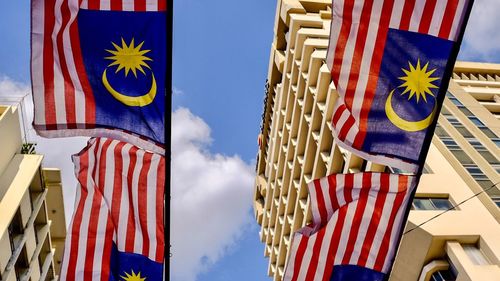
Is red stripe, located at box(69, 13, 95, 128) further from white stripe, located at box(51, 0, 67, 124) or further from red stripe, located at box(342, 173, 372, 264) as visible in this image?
red stripe, located at box(342, 173, 372, 264)

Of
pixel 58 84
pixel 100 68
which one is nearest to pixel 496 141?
pixel 100 68

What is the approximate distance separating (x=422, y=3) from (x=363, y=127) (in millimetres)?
2775

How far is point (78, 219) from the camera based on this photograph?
11.6 meters

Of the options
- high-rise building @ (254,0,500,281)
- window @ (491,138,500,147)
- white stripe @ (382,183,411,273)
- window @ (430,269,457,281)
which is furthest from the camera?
window @ (491,138,500,147)

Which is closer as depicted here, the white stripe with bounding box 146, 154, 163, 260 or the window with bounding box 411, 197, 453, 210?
the white stripe with bounding box 146, 154, 163, 260

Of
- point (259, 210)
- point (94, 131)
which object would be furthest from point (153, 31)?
point (259, 210)

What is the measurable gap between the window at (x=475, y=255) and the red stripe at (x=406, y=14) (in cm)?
1575

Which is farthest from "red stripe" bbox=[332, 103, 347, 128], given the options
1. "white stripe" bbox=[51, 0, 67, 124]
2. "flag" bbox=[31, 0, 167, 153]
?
"white stripe" bbox=[51, 0, 67, 124]

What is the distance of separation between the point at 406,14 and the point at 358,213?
4371mm

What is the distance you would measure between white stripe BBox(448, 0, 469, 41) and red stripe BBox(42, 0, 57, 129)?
8096 mm

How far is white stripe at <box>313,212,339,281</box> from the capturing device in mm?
11500

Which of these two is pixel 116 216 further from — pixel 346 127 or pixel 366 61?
pixel 366 61

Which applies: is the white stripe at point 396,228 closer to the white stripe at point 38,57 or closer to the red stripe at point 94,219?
the red stripe at point 94,219

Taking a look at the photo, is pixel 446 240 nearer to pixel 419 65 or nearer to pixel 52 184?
pixel 419 65
